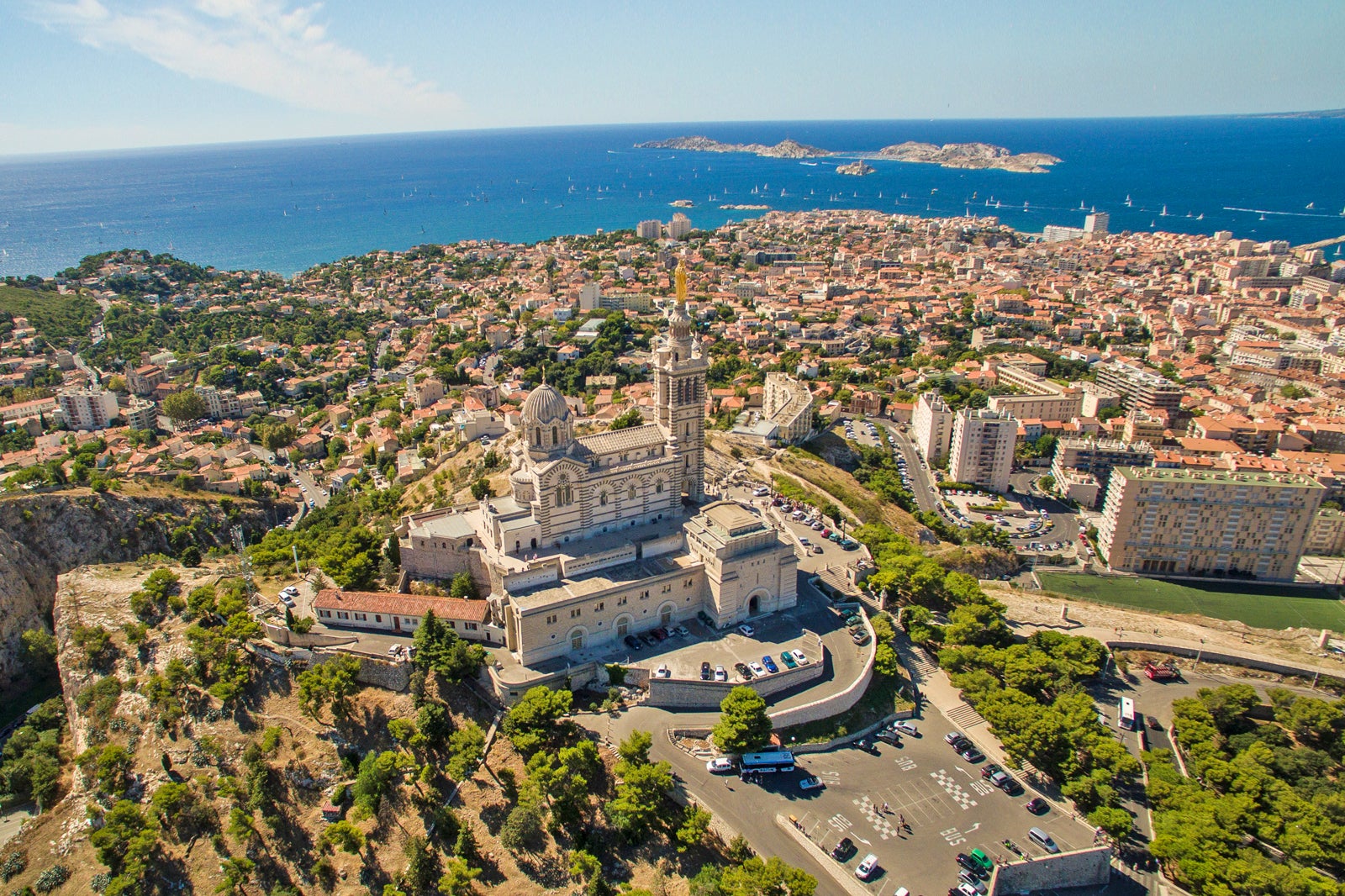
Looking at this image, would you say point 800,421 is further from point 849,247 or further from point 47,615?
point 849,247

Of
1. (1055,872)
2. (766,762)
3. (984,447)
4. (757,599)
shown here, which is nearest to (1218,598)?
(984,447)

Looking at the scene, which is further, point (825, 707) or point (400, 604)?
point (400, 604)

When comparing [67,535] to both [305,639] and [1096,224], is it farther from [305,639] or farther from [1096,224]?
[1096,224]

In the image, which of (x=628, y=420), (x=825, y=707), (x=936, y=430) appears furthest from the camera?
(x=936, y=430)

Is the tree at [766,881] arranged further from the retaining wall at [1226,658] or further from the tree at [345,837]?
the retaining wall at [1226,658]

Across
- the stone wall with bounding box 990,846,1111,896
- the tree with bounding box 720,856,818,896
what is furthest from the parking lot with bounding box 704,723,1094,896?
the tree with bounding box 720,856,818,896

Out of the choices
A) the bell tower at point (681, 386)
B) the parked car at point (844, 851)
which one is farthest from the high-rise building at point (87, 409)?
the parked car at point (844, 851)

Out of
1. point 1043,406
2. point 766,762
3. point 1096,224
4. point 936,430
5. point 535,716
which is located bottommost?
point 766,762
